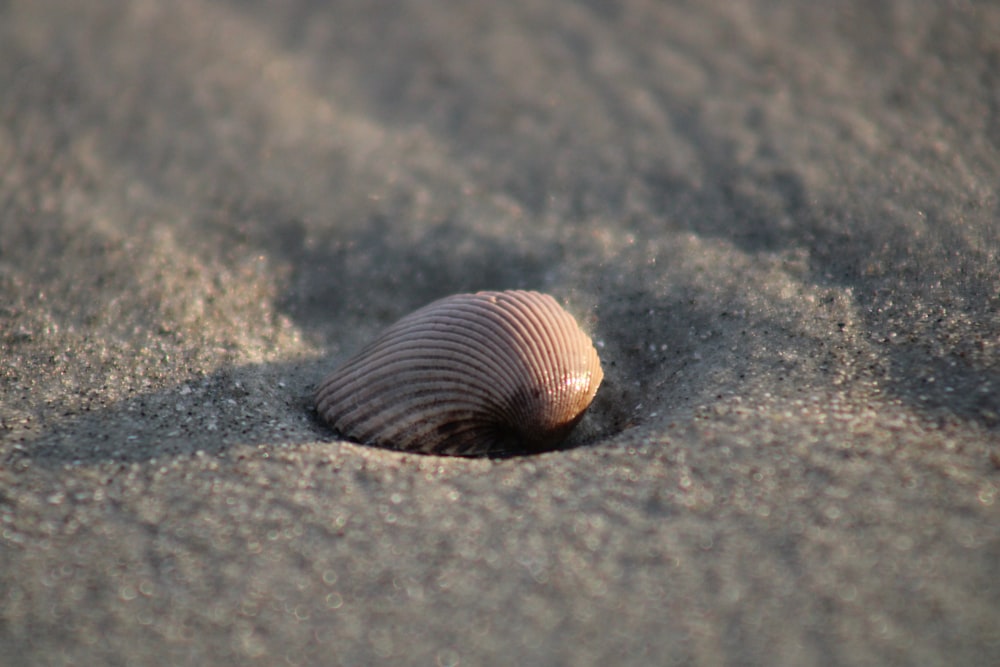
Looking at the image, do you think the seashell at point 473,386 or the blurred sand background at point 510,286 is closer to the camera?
the blurred sand background at point 510,286

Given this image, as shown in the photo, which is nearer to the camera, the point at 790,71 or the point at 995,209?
the point at 995,209

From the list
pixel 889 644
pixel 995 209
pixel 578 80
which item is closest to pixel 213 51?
pixel 578 80

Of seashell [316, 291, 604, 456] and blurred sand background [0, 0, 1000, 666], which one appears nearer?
blurred sand background [0, 0, 1000, 666]

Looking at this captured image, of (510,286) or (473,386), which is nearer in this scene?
(473,386)

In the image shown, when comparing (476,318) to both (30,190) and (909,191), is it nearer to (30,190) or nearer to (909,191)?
(909,191)
